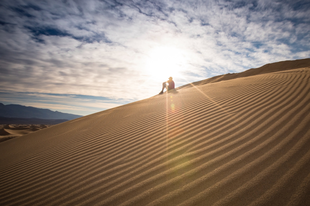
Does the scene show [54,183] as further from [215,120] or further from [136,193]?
[215,120]

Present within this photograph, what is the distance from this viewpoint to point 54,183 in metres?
2.44

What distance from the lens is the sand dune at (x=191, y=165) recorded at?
158 centimetres

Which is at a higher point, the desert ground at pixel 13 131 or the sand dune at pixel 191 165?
the sand dune at pixel 191 165

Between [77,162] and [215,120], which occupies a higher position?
[215,120]

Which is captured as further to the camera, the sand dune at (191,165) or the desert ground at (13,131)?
the desert ground at (13,131)

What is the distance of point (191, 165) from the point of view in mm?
2064

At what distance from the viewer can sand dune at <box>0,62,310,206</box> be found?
158cm

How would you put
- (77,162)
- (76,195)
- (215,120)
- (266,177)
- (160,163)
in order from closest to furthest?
(266,177) < (76,195) < (160,163) < (77,162) < (215,120)

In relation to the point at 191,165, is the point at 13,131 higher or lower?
lower

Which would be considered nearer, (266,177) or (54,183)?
(266,177)

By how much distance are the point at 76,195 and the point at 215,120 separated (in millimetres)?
2969

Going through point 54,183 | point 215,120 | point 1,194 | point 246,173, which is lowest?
point 1,194

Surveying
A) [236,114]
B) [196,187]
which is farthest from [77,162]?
[236,114]

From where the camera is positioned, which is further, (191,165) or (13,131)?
(13,131)
